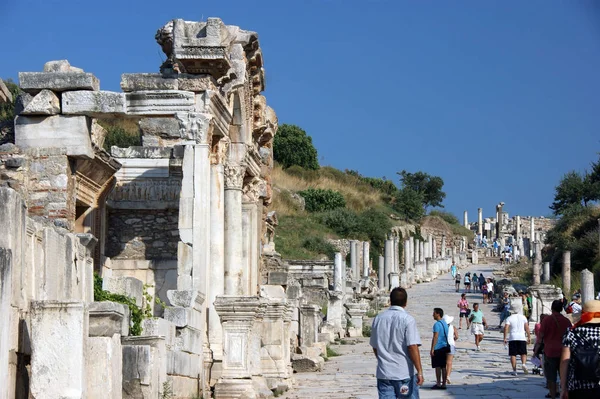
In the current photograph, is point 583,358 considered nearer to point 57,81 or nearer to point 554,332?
point 554,332

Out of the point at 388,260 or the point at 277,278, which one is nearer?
the point at 277,278

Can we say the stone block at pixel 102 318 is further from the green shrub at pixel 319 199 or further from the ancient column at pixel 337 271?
the green shrub at pixel 319 199

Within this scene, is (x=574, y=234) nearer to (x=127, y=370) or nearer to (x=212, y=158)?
(x=212, y=158)

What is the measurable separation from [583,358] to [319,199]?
6886cm

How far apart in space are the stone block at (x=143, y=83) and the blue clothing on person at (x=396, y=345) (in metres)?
7.33

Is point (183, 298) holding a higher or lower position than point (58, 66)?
lower

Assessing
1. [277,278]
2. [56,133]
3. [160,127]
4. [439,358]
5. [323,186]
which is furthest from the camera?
[323,186]

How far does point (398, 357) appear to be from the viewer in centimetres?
935

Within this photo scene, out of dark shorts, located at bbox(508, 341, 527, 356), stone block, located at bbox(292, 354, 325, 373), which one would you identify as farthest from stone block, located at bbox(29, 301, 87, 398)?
dark shorts, located at bbox(508, 341, 527, 356)

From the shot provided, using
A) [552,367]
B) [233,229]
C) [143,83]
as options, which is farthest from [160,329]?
[233,229]

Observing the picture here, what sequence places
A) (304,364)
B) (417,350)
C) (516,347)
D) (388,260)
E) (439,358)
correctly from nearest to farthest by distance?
(417,350), (439,358), (516,347), (304,364), (388,260)

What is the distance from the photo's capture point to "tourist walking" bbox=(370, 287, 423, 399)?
9.31 m

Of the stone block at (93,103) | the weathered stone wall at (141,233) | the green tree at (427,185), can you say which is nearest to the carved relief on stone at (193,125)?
the stone block at (93,103)

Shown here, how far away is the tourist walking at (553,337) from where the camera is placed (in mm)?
13688
